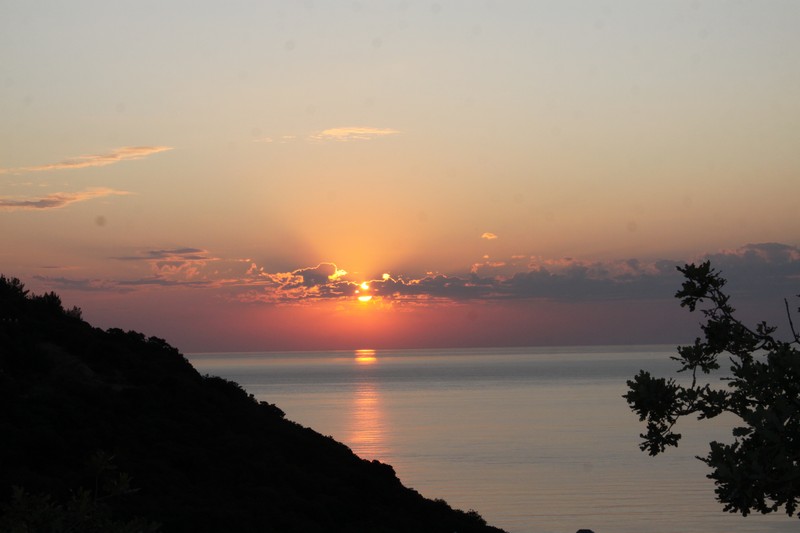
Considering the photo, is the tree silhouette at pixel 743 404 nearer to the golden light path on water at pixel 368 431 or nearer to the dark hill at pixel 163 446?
the dark hill at pixel 163 446

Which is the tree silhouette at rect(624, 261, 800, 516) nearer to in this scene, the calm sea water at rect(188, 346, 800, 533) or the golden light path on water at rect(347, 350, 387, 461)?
the calm sea water at rect(188, 346, 800, 533)

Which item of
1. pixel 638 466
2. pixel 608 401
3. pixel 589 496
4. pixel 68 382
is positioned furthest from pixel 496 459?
pixel 608 401

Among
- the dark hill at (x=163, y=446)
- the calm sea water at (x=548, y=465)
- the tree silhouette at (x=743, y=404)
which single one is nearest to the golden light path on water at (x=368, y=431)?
the calm sea water at (x=548, y=465)

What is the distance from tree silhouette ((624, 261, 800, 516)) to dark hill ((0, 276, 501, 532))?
15328 mm

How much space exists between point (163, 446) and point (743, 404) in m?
23.3

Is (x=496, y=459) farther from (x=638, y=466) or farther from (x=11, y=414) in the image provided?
(x=11, y=414)

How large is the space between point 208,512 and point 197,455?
5242 millimetres

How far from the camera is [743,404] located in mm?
14320

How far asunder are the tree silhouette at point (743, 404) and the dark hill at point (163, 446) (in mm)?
15328

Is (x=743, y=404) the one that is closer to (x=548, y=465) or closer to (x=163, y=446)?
(x=163, y=446)

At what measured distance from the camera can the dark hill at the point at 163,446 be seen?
1108 inches

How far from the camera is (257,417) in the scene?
4000cm

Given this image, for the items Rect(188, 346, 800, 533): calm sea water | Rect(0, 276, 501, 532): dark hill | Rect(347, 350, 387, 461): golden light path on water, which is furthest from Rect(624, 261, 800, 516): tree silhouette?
Rect(347, 350, 387, 461): golden light path on water

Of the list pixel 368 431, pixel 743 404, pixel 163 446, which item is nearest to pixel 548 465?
pixel 368 431
